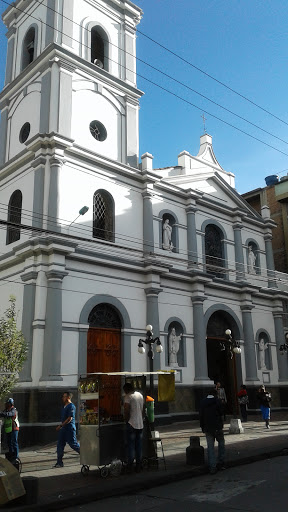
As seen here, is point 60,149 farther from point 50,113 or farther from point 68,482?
point 68,482

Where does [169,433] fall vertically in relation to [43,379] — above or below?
below

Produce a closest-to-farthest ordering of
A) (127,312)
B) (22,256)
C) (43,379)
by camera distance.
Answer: (43,379), (22,256), (127,312)

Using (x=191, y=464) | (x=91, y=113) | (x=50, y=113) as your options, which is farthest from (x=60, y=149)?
(x=191, y=464)

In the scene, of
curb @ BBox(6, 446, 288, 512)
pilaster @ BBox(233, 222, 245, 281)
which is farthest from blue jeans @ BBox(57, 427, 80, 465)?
pilaster @ BBox(233, 222, 245, 281)

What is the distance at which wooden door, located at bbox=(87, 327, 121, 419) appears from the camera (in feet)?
60.8

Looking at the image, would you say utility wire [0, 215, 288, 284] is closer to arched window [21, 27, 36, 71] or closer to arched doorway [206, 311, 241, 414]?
arched doorway [206, 311, 241, 414]

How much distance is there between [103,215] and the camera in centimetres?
2134

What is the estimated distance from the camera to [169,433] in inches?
709

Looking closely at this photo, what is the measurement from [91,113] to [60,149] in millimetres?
3283

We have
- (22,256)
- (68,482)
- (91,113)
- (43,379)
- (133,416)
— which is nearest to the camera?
(68,482)

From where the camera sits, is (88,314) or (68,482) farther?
(88,314)

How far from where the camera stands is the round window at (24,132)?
22.3 metres

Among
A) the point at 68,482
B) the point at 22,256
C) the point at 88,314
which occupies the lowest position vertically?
the point at 68,482

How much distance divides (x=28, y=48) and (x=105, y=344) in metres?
15.3
